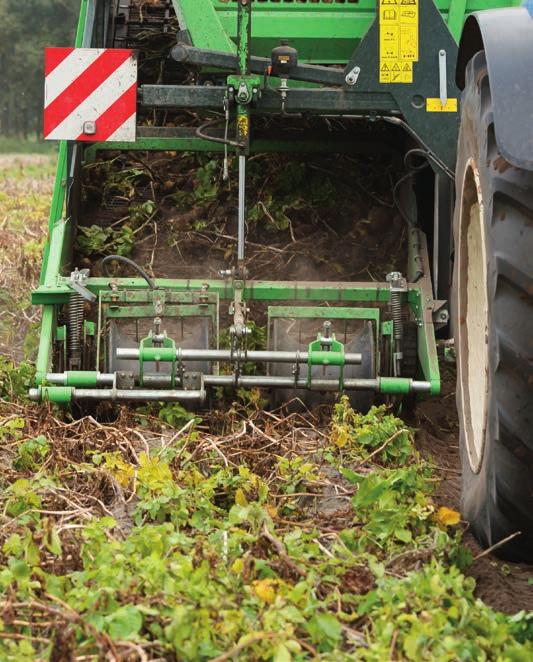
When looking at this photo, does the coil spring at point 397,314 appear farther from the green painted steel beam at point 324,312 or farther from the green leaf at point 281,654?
the green leaf at point 281,654

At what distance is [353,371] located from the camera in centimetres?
526

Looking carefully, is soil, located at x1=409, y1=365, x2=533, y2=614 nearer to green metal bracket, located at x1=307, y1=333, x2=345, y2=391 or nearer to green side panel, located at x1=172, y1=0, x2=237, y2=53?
green metal bracket, located at x1=307, y1=333, x2=345, y2=391

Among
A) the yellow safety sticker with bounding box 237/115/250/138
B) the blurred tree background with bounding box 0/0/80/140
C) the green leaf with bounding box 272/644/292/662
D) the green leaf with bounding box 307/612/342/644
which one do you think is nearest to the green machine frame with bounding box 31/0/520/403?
the yellow safety sticker with bounding box 237/115/250/138

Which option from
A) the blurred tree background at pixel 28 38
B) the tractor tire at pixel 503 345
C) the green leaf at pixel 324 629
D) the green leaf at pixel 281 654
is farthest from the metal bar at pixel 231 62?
the blurred tree background at pixel 28 38

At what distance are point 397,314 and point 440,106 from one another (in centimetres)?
86

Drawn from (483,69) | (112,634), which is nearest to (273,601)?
(112,634)

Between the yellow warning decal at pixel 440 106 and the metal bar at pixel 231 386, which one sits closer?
the metal bar at pixel 231 386

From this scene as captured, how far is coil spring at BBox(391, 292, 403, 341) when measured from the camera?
17.3 ft

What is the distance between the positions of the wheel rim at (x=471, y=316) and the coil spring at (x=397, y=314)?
1.24 metres

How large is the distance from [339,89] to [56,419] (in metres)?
1.75

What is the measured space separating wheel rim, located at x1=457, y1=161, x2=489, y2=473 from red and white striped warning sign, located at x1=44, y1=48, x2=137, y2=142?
2053mm

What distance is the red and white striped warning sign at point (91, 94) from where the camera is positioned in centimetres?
558

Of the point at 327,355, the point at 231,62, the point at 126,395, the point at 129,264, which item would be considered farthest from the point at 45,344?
the point at 231,62

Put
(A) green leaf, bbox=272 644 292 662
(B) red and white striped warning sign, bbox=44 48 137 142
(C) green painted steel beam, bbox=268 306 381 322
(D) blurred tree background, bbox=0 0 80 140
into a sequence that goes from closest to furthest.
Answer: (A) green leaf, bbox=272 644 292 662 → (C) green painted steel beam, bbox=268 306 381 322 → (B) red and white striped warning sign, bbox=44 48 137 142 → (D) blurred tree background, bbox=0 0 80 140
